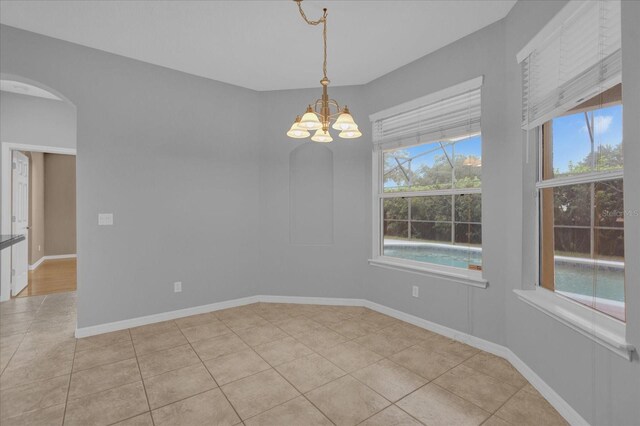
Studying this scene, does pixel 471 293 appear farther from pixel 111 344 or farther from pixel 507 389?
pixel 111 344

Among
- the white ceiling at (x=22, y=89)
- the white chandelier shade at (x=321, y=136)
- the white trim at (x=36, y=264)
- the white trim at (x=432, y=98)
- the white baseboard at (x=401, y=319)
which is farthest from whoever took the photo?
the white trim at (x=36, y=264)

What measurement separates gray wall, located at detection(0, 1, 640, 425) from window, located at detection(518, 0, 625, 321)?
0.14 meters

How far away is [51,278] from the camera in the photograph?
5.35 m

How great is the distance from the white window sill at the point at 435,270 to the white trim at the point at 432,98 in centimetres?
167

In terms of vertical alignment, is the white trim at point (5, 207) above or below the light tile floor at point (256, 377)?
above

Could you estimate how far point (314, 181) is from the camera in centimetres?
409

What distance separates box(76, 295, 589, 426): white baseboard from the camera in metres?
1.91

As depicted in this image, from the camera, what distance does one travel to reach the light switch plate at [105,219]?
3.08 meters

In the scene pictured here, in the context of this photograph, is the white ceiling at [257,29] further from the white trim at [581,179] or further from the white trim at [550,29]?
the white trim at [581,179]

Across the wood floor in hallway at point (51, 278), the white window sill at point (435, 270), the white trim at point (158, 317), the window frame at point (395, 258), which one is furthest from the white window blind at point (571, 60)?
the wood floor in hallway at point (51, 278)

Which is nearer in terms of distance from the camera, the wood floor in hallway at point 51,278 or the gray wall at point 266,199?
the gray wall at point 266,199

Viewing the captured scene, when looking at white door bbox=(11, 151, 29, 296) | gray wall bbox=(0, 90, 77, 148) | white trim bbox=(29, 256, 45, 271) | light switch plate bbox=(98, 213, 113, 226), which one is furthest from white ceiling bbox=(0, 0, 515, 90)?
white trim bbox=(29, 256, 45, 271)

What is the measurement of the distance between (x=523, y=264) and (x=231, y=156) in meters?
3.25

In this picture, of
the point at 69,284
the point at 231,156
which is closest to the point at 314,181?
the point at 231,156
